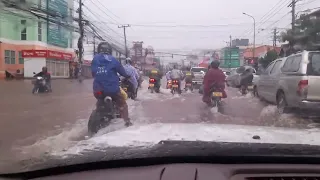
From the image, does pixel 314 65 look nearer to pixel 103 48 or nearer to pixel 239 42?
pixel 103 48

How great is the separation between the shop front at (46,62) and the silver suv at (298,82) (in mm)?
23996

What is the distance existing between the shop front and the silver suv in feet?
78.7

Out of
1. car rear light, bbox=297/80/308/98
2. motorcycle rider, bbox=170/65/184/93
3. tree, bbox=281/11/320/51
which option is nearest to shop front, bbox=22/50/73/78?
motorcycle rider, bbox=170/65/184/93

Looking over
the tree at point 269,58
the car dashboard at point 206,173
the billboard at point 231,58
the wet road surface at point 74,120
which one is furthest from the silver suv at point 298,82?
the billboard at point 231,58

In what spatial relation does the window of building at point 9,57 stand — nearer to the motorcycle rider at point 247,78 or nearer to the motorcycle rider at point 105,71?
the motorcycle rider at point 247,78

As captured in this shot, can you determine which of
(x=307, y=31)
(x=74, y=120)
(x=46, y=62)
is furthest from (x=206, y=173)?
(x=46, y=62)

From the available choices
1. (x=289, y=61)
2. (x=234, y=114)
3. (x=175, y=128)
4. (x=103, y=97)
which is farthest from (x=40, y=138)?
(x=289, y=61)

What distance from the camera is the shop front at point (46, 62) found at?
32250mm

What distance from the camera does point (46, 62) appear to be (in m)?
33.3

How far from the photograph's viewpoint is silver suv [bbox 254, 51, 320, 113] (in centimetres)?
777

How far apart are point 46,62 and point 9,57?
3005 mm

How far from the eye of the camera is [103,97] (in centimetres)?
652

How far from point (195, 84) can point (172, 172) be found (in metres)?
18.6

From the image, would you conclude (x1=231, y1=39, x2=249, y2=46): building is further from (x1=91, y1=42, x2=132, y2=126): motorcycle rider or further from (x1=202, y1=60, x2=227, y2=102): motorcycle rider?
(x1=91, y1=42, x2=132, y2=126): motorcycle rider
